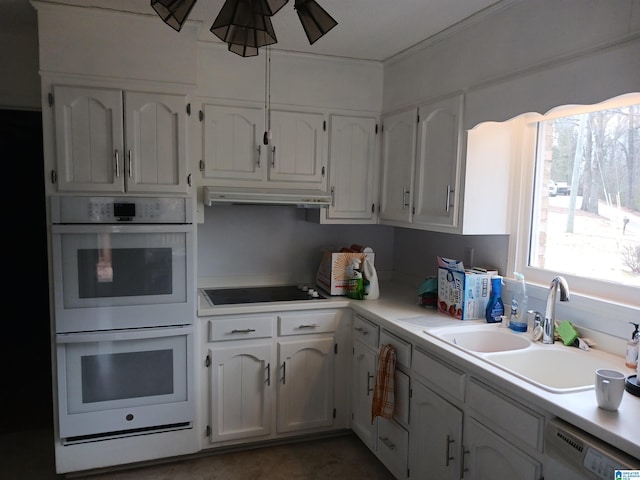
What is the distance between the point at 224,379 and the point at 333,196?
1.30 m

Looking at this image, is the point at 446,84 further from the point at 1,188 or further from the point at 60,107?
the point at 1,188

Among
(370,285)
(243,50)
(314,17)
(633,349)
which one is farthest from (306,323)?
(314,17)

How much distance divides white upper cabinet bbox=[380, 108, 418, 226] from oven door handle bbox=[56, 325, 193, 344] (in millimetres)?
1401

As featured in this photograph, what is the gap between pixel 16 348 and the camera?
12.8 feet

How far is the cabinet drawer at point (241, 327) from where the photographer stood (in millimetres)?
2645

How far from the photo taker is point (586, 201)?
217 centimetres

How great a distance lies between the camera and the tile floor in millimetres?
2564

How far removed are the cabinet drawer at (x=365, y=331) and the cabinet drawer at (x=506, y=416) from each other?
789 millimetres

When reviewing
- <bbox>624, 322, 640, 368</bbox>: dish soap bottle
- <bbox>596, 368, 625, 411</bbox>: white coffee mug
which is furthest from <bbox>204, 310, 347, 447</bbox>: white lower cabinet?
<bbox>596, 368, 625, 411</bbox>: white coffee mug

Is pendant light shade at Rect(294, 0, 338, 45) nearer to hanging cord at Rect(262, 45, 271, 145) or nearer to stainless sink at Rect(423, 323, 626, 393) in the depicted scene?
stainless sink at Rect(423, 323, 626, 393)

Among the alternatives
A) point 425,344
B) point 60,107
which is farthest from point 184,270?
point 425,344

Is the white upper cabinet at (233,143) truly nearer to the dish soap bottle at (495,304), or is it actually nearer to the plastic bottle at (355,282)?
the plastic bottle at (355,282)

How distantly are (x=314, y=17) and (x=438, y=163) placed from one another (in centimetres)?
143

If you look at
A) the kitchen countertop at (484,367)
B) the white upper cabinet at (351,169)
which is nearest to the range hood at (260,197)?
the white upper cabinet at (351,169)
